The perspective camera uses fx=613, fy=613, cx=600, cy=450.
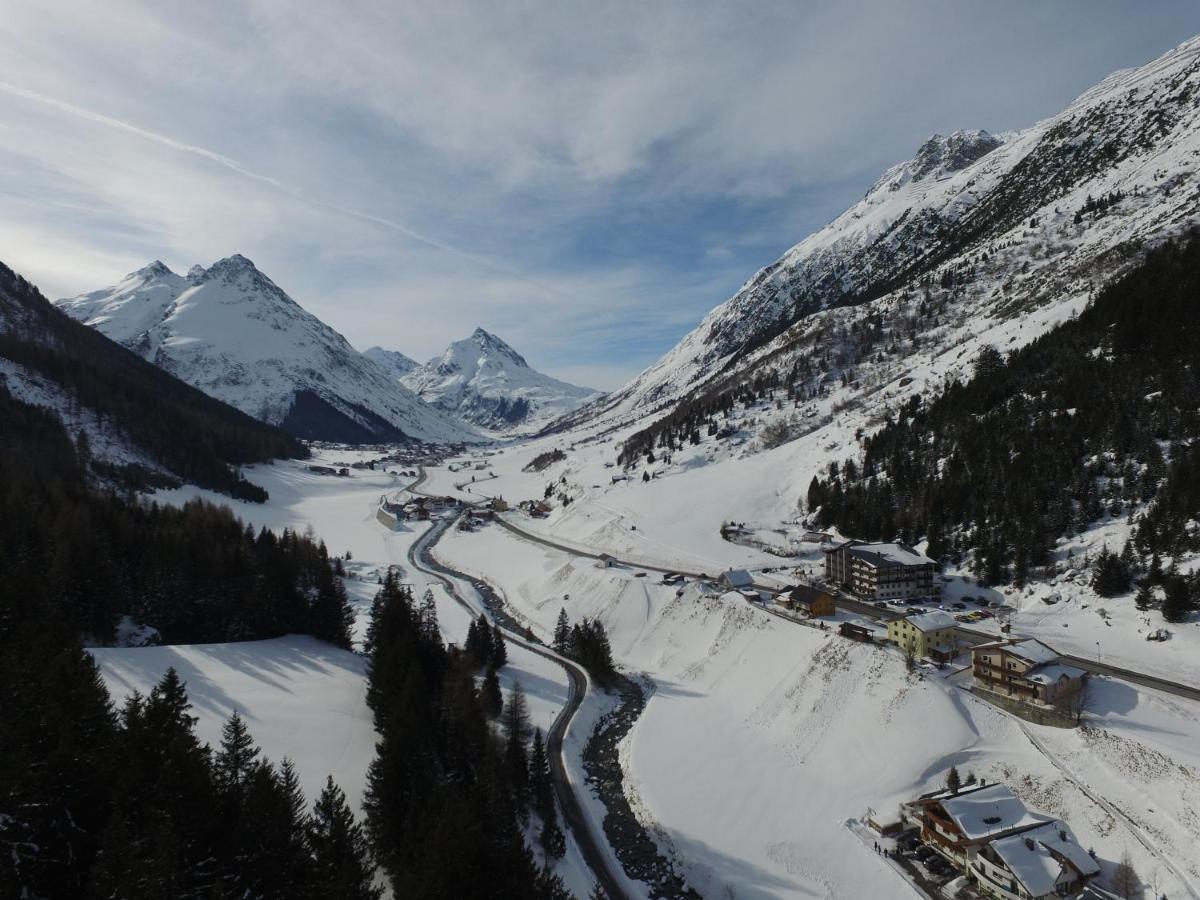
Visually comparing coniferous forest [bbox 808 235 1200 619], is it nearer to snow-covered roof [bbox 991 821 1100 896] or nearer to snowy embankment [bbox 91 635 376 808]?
snow-covered roof [bbox 991 821 1100 896]

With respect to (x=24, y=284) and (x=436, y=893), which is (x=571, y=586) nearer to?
(x=436, y=893)

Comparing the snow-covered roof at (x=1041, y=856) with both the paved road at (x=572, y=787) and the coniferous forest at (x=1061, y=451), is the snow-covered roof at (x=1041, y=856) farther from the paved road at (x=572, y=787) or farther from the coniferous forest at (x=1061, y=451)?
the coniferous forest at (x=1061, y=451)

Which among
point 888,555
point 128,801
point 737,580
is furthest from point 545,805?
point 888,555

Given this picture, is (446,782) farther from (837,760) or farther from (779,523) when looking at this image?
(779,523)

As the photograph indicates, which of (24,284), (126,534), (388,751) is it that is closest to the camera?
(388,751)

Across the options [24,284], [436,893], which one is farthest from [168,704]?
[24,284]

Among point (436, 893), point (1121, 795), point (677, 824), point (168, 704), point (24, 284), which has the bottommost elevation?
point (677, 824)
